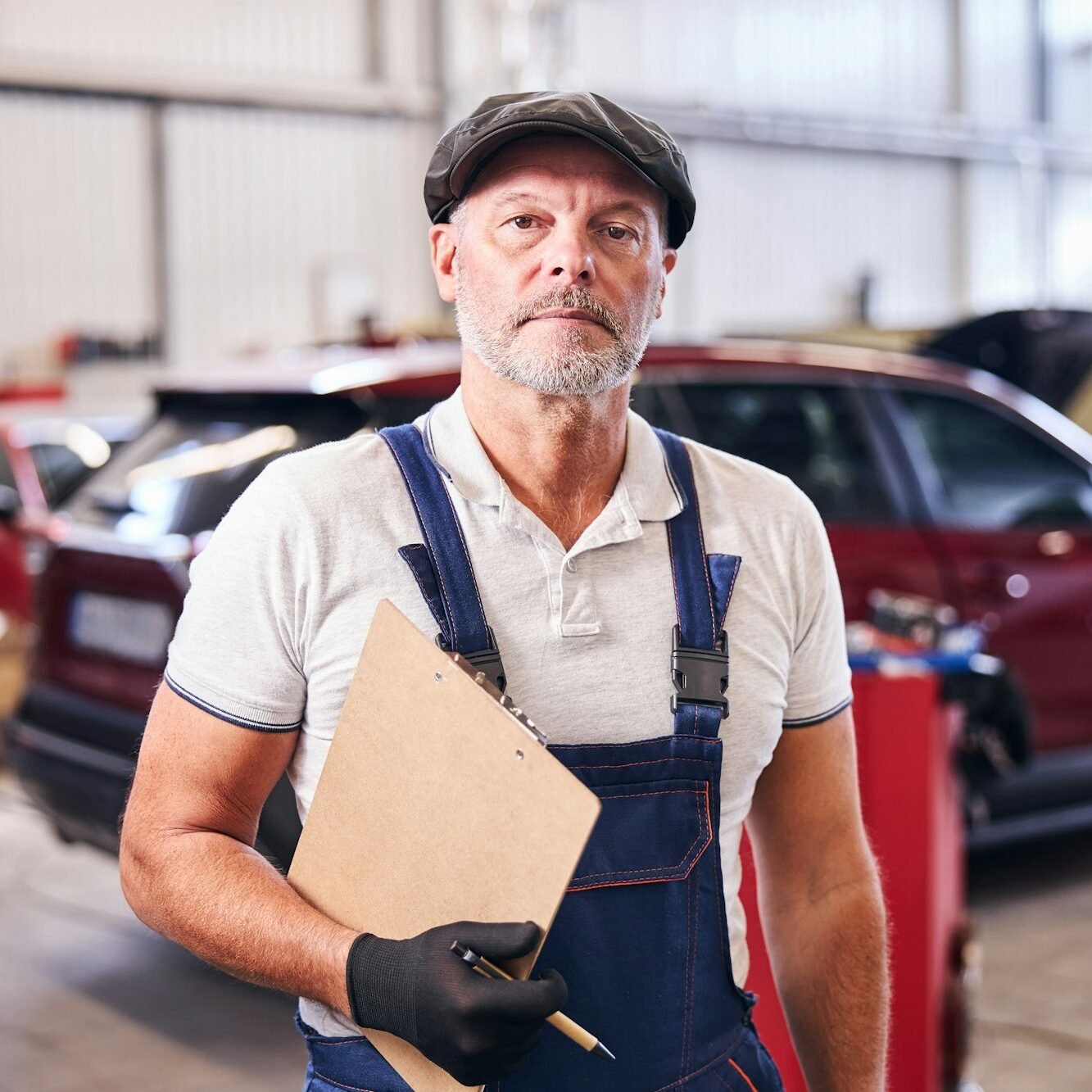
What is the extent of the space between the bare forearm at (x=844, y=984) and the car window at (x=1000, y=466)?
10.4 feet

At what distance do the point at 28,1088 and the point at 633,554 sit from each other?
2.70m

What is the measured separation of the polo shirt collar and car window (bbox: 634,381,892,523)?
2.63m

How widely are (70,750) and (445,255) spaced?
278cm

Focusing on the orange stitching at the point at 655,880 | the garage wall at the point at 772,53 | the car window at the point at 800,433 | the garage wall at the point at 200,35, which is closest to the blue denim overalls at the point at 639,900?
the orange stitching at the point at 655,880

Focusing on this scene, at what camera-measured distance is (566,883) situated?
4.15ft

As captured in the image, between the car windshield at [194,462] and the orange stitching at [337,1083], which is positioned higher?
the car windshield at [194,462]

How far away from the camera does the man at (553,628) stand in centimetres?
144

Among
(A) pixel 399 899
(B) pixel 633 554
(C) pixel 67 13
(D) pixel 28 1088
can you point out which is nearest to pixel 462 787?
(A) pixel 399 899

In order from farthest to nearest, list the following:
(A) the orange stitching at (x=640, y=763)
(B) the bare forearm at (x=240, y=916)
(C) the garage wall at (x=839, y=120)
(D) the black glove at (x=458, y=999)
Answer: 1. (C) the garage wall at (x=839, y=120)
2. (A) the orange stitching at (x=640, y=763)
3. (B) the bare forearm at (x=240, y=916)
4. (D) the black glove at (x=458, y=999)

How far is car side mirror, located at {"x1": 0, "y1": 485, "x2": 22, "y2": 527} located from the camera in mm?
6164

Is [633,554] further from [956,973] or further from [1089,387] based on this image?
[1089,387]

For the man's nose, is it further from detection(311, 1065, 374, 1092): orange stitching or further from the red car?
the red car

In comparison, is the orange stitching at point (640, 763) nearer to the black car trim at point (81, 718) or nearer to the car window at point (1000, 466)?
the black car trim at point (81, 718)

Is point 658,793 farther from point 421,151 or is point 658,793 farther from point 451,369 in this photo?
point 421,151
